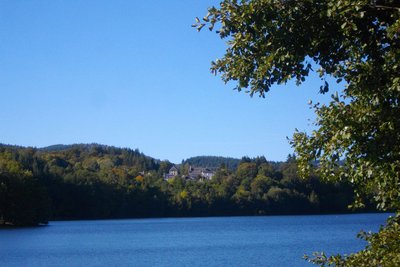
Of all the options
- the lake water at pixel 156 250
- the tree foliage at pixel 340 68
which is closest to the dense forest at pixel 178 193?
the lake water at pixel 156 250

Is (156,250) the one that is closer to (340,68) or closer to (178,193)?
(340,68)

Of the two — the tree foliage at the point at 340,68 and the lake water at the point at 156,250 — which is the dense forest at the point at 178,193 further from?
the tree foliage at the point at 340,68

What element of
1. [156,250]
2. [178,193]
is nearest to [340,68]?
[156,250]

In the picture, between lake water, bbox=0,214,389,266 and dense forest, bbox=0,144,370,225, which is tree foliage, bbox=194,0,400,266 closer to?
lake water, bbox=0,214,389,266

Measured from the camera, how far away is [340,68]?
7082 millimetres

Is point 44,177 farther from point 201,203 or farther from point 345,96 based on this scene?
point 345,96

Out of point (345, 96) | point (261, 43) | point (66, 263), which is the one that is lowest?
point (66, 263)

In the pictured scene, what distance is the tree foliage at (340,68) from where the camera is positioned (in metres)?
6.25

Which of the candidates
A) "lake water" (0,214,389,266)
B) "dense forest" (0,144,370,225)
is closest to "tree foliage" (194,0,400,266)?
"lake water" (0,214,389,266)

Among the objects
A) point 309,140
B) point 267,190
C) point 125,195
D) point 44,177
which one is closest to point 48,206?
point 44,177

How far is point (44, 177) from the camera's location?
96375 millimetres

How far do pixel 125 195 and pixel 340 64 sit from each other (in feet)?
351

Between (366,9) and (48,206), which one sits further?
(48,206)

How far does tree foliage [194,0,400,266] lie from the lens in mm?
6246
